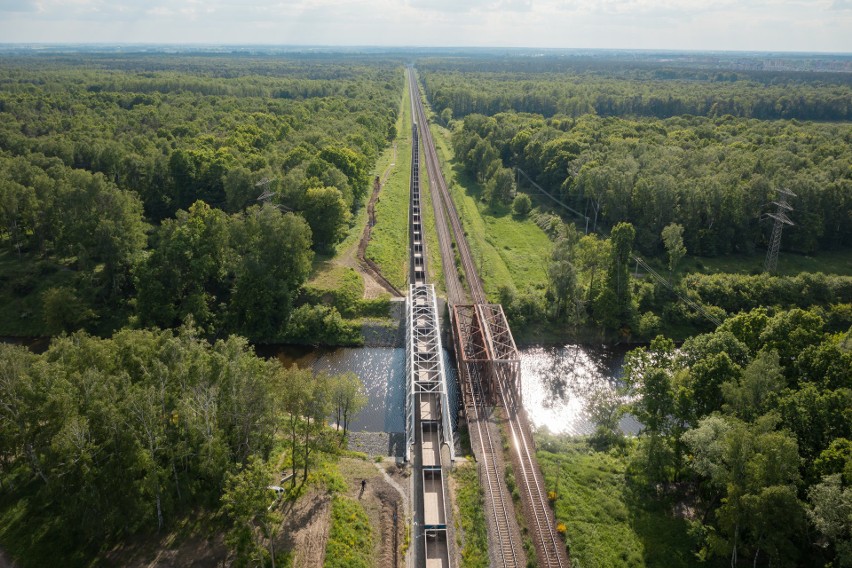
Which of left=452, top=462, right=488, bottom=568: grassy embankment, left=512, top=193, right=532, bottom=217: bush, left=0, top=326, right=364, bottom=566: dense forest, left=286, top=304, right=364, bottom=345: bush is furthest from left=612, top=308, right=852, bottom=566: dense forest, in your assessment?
left=512, top=193, right=532, bottom=217: bush

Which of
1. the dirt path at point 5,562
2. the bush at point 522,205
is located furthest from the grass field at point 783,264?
the dirt path at point 5,562

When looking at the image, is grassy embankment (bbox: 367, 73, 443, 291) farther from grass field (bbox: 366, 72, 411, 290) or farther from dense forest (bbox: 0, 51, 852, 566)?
dense forest (bbox: 0, 51, 852, 566)

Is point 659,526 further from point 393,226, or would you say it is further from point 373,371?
point 393,226

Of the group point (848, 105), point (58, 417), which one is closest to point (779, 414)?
point (58, 417)

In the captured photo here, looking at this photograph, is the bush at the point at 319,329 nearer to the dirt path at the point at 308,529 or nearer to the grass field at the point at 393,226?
the grass field at the point at 393,226

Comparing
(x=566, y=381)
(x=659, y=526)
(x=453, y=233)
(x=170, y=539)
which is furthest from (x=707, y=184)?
(x=170, y=539)
